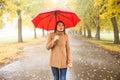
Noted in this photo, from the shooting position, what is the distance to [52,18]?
6.38 metres

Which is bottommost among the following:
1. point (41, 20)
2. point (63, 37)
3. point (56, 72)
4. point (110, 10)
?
point (56, 72)

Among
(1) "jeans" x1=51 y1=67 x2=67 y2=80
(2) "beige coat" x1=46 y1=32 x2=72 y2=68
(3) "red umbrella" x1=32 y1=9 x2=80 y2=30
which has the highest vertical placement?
(3) "red umbrella" x1=32 y1=9 x2=80 y2=30

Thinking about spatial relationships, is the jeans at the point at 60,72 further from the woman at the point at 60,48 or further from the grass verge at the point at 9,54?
the grass verge at the point at 9,54

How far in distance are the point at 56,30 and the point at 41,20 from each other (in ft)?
2.88

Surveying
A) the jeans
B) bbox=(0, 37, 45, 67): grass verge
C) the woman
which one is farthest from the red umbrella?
bbox=(0, 37, 45, 67): grass verge

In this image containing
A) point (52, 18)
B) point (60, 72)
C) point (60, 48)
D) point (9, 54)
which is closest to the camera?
point (60, 48)

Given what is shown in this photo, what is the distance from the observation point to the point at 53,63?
18.9 feet

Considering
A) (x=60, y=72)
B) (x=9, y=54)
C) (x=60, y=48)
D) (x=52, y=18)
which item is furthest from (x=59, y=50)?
(x=9, y=54)

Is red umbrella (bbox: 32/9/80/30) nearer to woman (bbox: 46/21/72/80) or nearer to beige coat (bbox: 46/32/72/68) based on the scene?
woman (bbox: 46/21/72/80)

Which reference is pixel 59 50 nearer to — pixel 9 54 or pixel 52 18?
pixel 52 18

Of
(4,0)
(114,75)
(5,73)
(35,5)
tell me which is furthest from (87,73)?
(35,5)

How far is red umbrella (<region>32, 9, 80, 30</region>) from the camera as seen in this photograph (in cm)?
611

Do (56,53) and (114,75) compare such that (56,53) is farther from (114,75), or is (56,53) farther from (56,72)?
(114,75)

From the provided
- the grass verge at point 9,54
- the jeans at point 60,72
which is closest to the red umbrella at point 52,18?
the jeans at point 60,72
